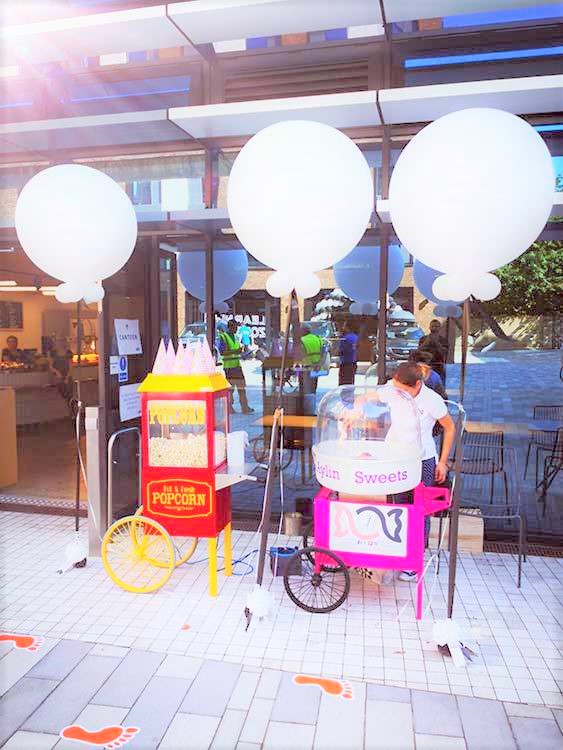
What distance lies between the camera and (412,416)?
447 cm

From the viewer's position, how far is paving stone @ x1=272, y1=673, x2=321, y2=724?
3088mm

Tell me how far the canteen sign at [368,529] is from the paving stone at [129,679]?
140 centimetres

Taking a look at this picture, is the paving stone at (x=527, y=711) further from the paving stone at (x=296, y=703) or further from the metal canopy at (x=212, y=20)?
the metal canopy at (x=212, y=20)

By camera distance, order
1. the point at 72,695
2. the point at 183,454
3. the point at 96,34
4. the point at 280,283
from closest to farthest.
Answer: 1. the point at 72,695
2. the point at 280,283
3. the point at 183,454
4. the point at 96,34

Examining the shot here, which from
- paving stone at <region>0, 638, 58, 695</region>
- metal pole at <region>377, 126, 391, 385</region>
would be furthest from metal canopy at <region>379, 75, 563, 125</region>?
paving stone at <region>0, 638, 58, 695</region>

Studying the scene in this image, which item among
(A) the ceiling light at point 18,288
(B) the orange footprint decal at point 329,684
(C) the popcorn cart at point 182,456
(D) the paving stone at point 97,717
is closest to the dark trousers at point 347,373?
(C) the popcorn cart at point 182,456

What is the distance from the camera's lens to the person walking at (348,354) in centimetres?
599

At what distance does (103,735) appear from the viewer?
117 inches

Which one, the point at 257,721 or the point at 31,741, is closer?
the point at 31,741

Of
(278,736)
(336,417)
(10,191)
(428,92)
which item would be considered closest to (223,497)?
(336,417)

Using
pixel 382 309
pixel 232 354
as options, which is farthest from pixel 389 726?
pixel 232 354

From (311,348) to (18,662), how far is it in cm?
384

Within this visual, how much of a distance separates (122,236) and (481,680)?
12.0 feet

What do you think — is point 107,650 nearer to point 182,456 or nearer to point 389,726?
point 182,456
